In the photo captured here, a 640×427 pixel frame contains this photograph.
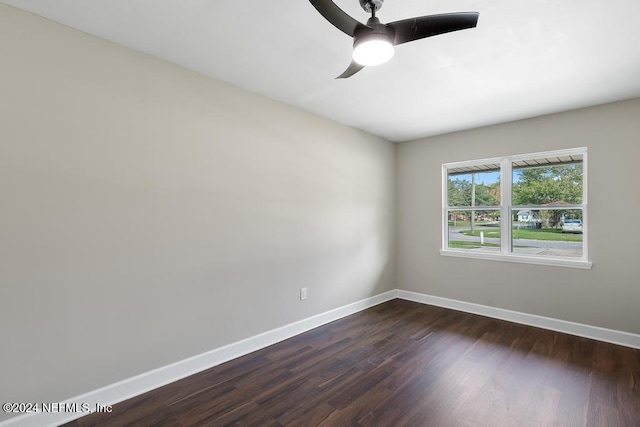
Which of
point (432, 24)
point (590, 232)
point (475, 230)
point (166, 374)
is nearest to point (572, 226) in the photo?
point (590, 232)

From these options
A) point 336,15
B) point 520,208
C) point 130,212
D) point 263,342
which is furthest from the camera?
point 520,208

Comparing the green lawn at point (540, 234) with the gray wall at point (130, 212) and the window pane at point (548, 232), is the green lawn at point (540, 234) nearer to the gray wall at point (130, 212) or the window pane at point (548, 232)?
the window pane at point (548, 232)

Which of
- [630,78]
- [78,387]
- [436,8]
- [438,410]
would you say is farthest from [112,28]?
[630,78]

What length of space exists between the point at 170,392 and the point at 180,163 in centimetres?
181

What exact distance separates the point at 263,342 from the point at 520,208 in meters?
3.57

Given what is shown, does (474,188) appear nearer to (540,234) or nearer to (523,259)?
(540,234)

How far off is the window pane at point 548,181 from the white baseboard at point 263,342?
1436 millimetres

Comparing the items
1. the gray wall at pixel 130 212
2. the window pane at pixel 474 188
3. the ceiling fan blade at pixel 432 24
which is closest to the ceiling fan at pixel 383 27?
the ceiling fan blade at pixel 432 24

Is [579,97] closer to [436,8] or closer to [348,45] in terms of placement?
[436,8]

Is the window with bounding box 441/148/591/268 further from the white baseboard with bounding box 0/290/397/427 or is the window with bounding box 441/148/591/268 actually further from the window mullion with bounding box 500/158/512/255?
the white baseboard with bounding box 0/290/397/427

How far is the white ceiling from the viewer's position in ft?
5.98

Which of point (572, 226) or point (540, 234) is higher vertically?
point (572, 226)

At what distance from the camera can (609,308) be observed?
319 centimetres

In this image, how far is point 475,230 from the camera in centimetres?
430
